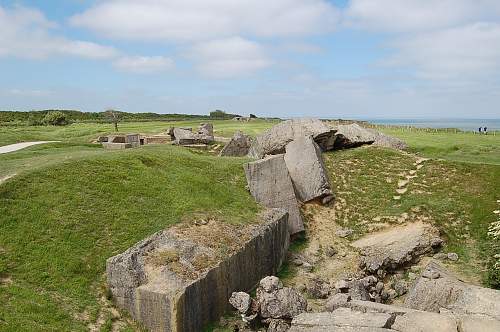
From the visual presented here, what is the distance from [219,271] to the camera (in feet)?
51.1

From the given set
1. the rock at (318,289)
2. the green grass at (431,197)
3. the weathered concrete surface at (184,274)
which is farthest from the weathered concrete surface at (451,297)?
the weathered concrete surface at (184,274)

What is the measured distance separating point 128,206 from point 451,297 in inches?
451

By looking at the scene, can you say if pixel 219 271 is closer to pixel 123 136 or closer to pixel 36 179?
pixel 36 179

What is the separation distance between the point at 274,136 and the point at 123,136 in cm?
1469

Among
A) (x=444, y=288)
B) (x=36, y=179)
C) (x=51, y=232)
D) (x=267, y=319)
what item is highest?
(x=36, y=179)

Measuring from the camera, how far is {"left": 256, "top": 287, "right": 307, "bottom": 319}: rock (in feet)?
48.7

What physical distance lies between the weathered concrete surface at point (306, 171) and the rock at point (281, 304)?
953 centimetres

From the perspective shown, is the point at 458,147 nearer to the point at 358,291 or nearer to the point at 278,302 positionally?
the point at 358,291

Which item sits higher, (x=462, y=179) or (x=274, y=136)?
(x=274, y=136)

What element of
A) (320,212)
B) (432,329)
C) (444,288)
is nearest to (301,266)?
(320,212)

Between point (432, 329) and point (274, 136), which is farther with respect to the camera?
point (274, 136)

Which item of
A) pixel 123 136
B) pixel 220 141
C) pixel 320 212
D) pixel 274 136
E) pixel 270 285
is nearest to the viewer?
pixel 270 285

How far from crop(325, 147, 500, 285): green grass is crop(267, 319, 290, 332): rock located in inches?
331

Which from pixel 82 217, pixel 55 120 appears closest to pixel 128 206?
pixel 82 217
